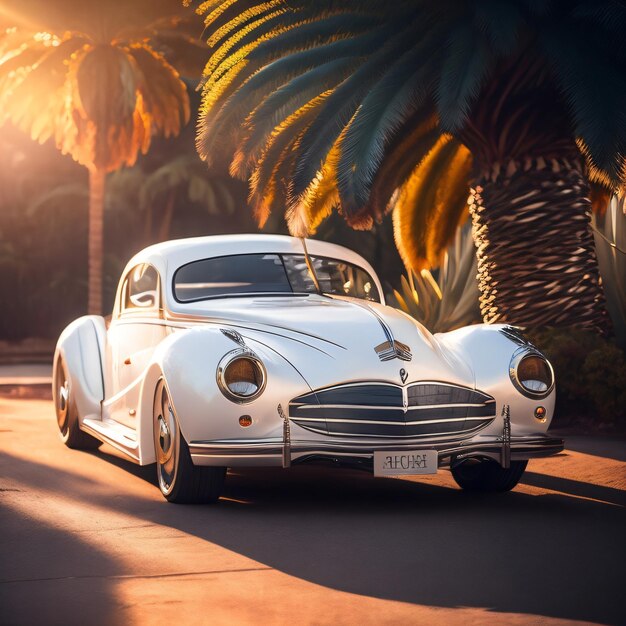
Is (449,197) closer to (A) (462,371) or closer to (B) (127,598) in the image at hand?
Answer: (A) (462,371)

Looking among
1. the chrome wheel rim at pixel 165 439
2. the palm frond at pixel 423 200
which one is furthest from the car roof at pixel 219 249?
the palm frond at pixel 423 200

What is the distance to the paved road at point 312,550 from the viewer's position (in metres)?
5.25

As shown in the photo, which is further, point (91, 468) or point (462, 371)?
point (91, 468)

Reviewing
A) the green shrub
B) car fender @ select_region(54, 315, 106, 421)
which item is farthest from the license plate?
the green shrub

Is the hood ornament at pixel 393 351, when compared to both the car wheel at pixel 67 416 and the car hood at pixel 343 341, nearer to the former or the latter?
the car hood at pixel 343 341

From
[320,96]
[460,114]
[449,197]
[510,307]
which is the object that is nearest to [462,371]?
[460,114]

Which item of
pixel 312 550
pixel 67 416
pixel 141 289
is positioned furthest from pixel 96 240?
pixel 312 550

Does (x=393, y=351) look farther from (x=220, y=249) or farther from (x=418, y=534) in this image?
(x=220, y=249)

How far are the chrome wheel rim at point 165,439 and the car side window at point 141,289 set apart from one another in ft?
4.21

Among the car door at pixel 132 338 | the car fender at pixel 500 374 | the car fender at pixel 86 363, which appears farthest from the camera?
the car fender at pixel 86 363

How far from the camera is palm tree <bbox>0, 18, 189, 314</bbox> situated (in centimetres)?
2570

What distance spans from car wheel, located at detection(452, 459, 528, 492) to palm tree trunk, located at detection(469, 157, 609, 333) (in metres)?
5.20

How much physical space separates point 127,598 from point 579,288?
8924mm

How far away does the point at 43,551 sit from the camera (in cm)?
640
